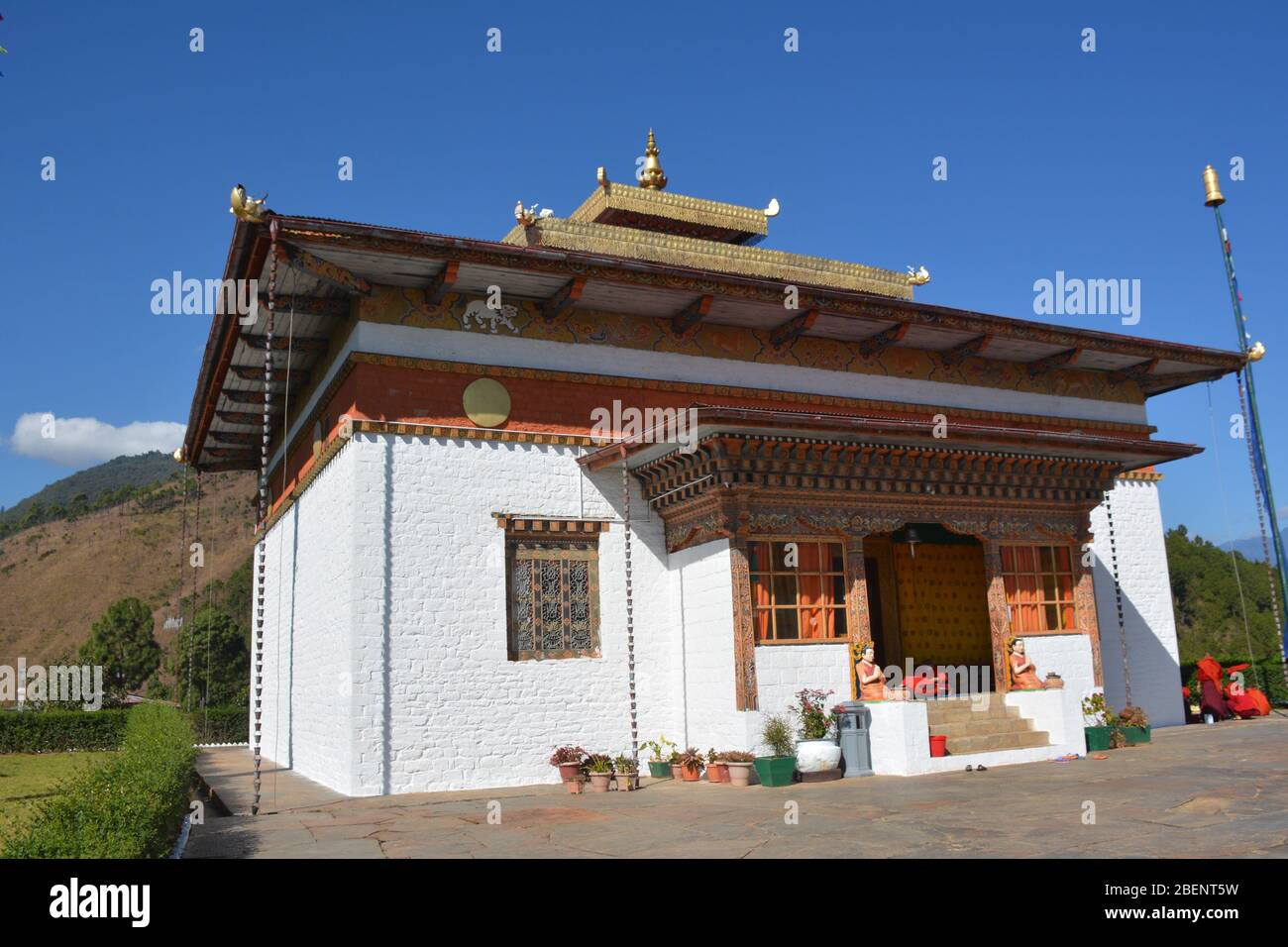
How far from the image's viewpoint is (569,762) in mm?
11367

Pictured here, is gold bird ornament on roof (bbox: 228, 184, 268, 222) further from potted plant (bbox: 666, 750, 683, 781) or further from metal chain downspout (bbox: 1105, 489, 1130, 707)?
metal chain downspout (bbox: 1105, 489, 1130, 707)

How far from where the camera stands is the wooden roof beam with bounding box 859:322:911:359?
14.6 metres

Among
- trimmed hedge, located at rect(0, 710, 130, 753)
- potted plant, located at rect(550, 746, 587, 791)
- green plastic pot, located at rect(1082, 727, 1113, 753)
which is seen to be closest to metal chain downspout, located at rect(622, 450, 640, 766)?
potted plant, located at rect(550, 746, 587, 791)

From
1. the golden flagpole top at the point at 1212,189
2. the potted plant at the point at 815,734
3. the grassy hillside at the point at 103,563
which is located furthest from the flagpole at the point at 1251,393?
the grassy hillside at the point at 103,563

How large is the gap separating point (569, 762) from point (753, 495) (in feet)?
12.2

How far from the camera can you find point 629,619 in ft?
41.1

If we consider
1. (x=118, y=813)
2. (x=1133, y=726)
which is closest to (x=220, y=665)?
(x=1133, y=726)

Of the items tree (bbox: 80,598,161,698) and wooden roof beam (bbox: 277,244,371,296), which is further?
tree (bbox: 80,598,161,698)

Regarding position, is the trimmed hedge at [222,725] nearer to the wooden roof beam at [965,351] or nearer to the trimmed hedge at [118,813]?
the trimmed hedge at [118,813]

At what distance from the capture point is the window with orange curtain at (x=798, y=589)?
38.9 ft

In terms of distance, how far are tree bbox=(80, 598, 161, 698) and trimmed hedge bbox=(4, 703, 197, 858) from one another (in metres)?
28.0

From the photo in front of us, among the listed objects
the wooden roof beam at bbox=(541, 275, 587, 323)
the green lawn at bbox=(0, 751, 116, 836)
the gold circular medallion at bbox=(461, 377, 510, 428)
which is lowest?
the green lawn at bbox=(0, 751, 116, 836)
